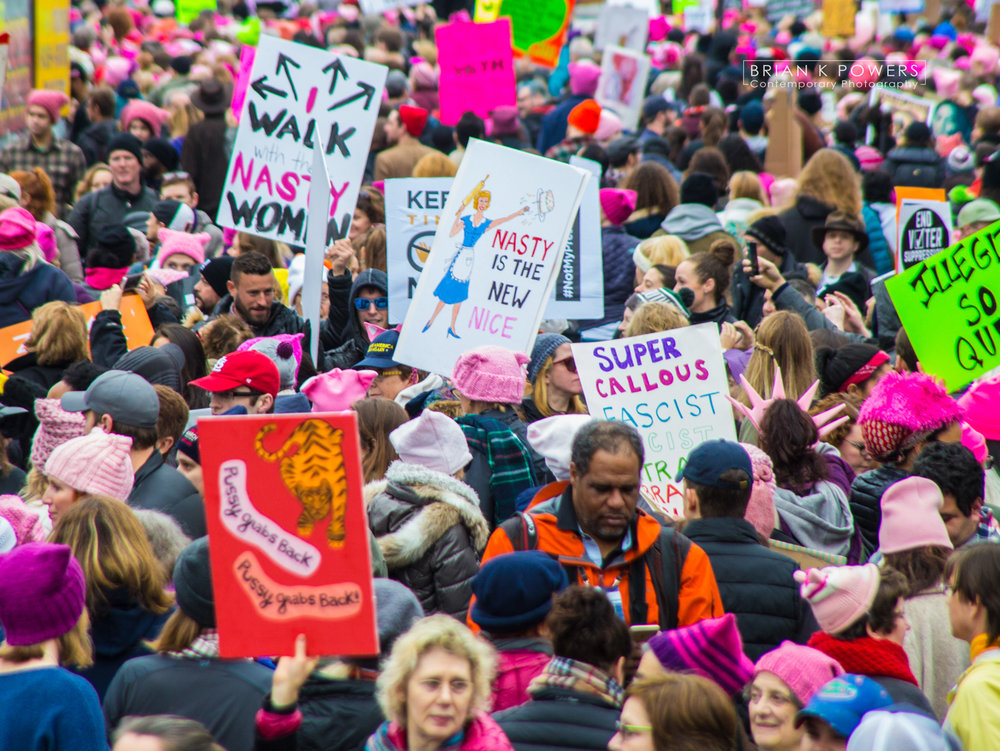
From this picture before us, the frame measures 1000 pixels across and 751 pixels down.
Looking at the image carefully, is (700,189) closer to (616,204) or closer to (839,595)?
(616,204)

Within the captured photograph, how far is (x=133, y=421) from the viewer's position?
202 inches

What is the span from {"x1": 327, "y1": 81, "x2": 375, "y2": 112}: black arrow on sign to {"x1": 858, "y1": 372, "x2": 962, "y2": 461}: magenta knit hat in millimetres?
4382

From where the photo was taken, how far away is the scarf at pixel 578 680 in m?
3.25

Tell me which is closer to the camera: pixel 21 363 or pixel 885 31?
pixel 21 363

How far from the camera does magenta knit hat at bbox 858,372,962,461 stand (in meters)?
4.97

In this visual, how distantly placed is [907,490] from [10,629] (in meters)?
2.69

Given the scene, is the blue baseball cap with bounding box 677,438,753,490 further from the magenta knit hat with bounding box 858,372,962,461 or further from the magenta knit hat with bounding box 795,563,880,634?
the magenta knit hat with bounding box 858,372,962,461

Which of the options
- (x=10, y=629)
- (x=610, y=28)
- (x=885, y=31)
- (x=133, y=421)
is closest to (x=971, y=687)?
(x=10, y=629)

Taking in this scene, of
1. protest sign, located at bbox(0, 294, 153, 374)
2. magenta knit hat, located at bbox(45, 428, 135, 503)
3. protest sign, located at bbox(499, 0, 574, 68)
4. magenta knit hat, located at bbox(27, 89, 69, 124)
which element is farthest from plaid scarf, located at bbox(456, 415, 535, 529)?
protest sign, located at bbox(499, 0, 574, 68)

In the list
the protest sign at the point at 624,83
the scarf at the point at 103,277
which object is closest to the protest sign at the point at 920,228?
the scarf at the point at 103,277

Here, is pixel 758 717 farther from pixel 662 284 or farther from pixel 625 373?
pixel 662 284

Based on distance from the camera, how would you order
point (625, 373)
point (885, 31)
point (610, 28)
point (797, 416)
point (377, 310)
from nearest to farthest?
point (797, 416) < point (625, 373) < point (377, 310) < point (610, 28) < point (885, 31)

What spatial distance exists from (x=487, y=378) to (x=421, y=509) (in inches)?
38.6

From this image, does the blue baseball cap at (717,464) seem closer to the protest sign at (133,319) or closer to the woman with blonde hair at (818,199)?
the protest sign at (133,319)
